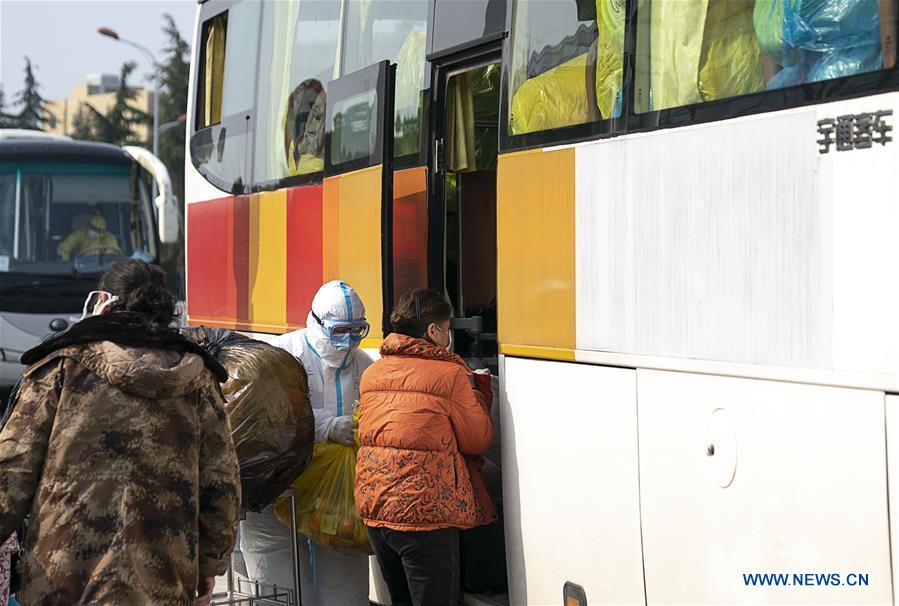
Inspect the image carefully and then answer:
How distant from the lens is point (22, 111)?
168 ft

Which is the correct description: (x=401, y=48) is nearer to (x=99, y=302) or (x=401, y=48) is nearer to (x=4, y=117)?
(x=99, y=302)

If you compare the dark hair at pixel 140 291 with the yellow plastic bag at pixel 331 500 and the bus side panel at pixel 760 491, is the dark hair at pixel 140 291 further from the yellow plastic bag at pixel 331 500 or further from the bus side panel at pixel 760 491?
the yellow plastic bag at pixel 331 500

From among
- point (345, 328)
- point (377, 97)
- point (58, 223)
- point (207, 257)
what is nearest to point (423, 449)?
point (345, 328)

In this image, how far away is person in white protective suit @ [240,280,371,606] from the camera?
586 centimetres

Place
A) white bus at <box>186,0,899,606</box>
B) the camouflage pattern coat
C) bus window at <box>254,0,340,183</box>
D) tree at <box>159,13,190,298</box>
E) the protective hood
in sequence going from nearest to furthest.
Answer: white bus at <box>186,0,899,606</box>
the camouflage pattern coat
the protective hood
bus window at <box>254,0,340,183</box>
tree at <box>159,13,190,298</box>

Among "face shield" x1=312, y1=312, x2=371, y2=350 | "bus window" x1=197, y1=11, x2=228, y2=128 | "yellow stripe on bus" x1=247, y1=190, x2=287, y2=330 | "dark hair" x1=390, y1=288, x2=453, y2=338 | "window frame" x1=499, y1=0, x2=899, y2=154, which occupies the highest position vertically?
"bus window" x1=197, y1=11, x2=228, y2=128

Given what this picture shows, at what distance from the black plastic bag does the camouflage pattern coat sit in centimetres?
178

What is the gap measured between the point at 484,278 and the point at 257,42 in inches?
107

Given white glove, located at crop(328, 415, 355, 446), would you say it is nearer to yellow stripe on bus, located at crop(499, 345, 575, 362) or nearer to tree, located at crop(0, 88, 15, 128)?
yellow stripe on bus, located at crop(499, 345, 575, 362)

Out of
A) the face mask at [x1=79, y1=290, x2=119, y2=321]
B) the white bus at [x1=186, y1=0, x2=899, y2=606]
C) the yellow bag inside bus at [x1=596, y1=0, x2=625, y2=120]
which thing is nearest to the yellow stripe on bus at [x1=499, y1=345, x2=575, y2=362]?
the white bus at [x1=186, y1=0, x2=899, y2=606]

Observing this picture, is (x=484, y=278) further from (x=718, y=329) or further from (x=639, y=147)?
(x=718, y=329)

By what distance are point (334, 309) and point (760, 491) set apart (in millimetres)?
2624

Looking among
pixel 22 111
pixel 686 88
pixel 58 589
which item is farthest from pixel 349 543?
pixel 22 111

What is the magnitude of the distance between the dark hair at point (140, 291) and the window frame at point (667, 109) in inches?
61.4
